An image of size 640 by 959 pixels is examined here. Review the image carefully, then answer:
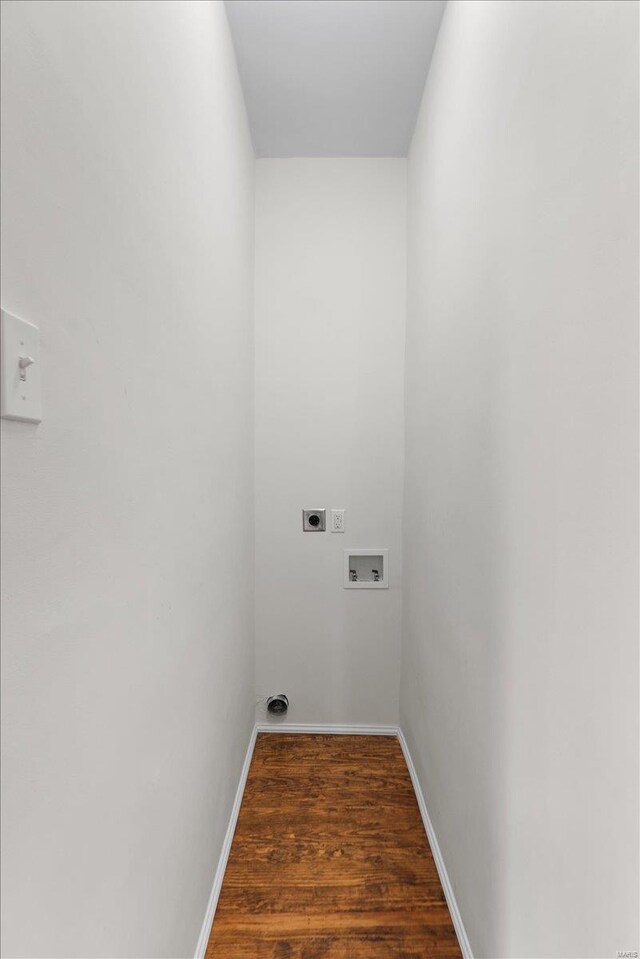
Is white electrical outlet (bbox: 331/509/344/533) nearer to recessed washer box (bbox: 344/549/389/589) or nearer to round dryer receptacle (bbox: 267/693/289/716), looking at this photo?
recessed washer box (bbox: 344/549/389/589)

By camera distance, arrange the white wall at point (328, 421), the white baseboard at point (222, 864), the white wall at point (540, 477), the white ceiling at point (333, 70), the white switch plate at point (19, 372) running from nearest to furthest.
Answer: the white switch plate at point (19, 372), the white wall at point (540, 477), the white baseboard at point (222, 864), the white ceiling at point (333, 70), the white wall at point (328, 421)

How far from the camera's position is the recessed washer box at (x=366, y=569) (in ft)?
7.80

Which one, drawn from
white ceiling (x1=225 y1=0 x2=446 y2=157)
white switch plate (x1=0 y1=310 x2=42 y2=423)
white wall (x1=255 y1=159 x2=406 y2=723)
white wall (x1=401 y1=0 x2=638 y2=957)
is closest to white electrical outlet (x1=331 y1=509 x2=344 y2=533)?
white wall (x1=255 y1=159 x2=406 y2=723)

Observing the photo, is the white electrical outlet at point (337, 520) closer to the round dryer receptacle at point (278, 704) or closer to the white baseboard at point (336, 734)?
the round dryer receptacle at point (278, 704)

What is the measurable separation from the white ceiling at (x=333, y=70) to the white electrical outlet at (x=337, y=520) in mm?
1710

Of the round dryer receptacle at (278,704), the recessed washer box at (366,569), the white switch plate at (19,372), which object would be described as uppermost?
the white switch plate at (19,372)

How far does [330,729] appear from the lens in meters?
2.39

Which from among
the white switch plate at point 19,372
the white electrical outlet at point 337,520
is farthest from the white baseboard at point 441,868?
the white switch plate at point 19,372

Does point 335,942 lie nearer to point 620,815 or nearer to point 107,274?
point 620,815

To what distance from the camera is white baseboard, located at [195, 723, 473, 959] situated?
133 centimetres

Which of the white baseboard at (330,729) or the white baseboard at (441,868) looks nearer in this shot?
the white baseboard at (441,868)

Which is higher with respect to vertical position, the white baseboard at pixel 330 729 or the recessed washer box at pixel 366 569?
the recessed washer box at pixel 366 569

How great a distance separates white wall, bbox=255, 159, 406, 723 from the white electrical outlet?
30 mm

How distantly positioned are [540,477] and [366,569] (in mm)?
1606
